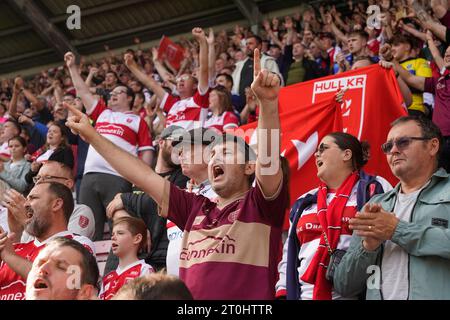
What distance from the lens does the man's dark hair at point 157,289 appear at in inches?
72.6

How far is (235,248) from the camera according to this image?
2811 millimetres

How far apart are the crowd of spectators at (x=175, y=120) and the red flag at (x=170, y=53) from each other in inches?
2.8

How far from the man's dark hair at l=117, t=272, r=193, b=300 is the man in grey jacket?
1.21 meters

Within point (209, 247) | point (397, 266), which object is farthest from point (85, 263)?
point (397, 266)

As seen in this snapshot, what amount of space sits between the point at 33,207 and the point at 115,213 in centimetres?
68

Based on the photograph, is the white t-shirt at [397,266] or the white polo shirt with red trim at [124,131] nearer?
the white t-shirt at [397,266]

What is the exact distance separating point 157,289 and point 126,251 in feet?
7.62

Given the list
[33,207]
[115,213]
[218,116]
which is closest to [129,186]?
[218,116]

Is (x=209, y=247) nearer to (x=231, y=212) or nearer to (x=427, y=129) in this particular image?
(x=231, y=212)

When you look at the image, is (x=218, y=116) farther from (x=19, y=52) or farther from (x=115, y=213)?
(x=19, y=52)

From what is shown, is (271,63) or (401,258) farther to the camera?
(271,63)

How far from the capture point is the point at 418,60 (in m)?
5.98

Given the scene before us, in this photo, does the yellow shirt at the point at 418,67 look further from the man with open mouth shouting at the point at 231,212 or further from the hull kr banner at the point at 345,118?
the man with open mouth shouting at the point at 231,212

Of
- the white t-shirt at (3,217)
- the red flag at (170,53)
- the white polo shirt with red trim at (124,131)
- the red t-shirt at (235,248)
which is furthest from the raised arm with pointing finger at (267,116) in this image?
the red flag at (170,53)
